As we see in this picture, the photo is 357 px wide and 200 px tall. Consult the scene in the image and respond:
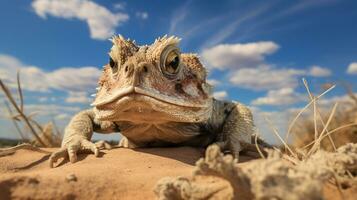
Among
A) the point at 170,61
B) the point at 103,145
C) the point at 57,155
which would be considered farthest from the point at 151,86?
the point at 103,145

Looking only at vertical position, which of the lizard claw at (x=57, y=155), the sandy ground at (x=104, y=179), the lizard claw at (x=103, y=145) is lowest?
the sandy ground at (x=104, y=179)

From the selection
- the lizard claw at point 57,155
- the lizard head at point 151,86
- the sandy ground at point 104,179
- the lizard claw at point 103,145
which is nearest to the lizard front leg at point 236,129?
the lizard head at point 151,86

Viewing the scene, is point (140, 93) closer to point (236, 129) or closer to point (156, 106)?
point (156, 106)

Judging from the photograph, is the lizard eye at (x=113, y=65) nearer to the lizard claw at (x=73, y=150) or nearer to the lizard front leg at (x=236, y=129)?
the lizard claw at (x=73, y=150)

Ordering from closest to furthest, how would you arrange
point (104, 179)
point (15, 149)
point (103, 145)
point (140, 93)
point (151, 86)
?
point (104, 179) → point (140, 93) → point (151, 86) → point (15, 149) → point (103, 145)

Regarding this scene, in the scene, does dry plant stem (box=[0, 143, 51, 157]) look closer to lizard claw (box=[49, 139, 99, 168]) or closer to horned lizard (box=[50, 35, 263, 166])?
horned lizard (box=[50, 35, 263, 166])

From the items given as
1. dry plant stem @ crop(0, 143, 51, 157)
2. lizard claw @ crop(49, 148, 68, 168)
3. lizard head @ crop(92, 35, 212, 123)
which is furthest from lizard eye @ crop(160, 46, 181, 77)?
dry plant stem @ crop(0, 143, 51, 157)

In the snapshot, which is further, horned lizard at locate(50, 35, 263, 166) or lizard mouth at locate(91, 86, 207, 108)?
horned lizard at locate(50, 35, 263, 166)
